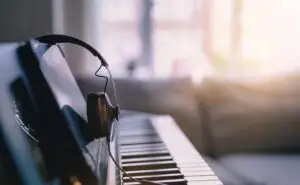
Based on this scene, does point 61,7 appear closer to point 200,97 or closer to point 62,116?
point 200,97

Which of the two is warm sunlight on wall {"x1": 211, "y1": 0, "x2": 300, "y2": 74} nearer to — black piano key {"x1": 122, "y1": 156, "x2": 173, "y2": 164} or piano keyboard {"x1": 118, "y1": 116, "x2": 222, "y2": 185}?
piano keyboard {"x1": 118, "y1": 116, "x2": 222, "y2": 185}

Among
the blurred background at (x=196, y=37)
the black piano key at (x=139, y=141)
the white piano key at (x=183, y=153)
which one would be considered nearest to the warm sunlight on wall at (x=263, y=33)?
the blurred background at (x=196, y=37)

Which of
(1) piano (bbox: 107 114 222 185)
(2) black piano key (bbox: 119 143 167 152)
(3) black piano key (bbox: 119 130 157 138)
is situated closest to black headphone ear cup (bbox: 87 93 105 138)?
(1) piano (bbox: 107 114 222 185)

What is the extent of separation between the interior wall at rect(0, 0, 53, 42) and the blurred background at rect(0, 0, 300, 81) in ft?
1.36

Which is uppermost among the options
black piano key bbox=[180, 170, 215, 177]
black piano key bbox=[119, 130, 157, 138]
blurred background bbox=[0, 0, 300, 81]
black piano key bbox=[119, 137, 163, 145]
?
blurred background bbox=[0, 0, 300, 81]

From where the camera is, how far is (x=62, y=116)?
3.46 feet

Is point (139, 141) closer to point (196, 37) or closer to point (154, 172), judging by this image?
point (154, 172)

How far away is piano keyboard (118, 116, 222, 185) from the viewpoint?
1350 mm

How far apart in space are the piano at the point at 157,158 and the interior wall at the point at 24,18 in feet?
3.85

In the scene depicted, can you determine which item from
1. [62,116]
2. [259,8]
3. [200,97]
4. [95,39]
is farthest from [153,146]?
[259,8]

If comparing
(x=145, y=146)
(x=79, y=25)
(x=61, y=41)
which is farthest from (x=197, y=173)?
(x=79, y=25)

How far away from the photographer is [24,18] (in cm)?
308

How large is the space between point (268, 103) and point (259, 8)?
2.50 ft

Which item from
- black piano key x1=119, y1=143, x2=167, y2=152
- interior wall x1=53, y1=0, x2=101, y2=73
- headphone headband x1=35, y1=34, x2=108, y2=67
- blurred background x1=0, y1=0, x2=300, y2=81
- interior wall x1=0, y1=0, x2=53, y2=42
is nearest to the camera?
headphone headband x1=35, y1=34, x2=108, y2=67
